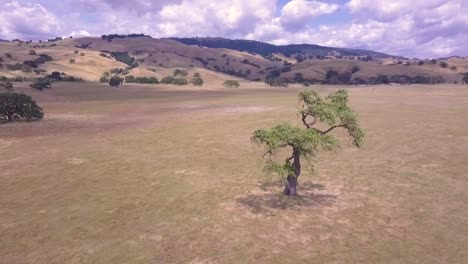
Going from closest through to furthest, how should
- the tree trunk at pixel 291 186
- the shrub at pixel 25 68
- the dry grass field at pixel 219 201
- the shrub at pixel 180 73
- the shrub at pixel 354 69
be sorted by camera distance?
the dry grass field at pixel 219 201 < the tree trunk at pixel 291 186 < the shrub at pixel 25 68 < the shrub at pixel 180 73 < the shrub at pixel 354 69

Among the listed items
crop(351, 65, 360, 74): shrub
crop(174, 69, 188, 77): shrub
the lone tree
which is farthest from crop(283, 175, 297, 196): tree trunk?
crop(351, 65, 360, 74): shrub

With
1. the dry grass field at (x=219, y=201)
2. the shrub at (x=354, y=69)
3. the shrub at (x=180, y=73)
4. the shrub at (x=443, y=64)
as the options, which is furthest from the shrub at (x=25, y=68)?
A: the shrub at (x=443, y=64)

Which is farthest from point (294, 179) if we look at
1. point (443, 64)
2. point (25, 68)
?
point (443, 64)

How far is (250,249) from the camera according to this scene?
18.1 m

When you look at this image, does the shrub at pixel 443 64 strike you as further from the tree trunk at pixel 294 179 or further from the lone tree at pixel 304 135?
the tree trunk at pixel 294 179

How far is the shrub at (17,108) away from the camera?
5303 centimetres

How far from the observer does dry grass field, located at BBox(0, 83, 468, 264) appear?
18078 millimetres

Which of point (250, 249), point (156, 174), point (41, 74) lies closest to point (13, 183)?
point (156, 174)

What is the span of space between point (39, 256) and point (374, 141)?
30978 mm

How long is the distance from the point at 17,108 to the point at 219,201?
40553mm

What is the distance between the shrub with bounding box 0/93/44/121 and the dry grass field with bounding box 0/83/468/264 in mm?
8383

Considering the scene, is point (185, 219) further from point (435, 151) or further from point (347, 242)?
point (435, 151)

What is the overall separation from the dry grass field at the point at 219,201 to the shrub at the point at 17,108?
27.5 feet

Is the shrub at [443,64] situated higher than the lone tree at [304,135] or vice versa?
the shrub at [443,64]
